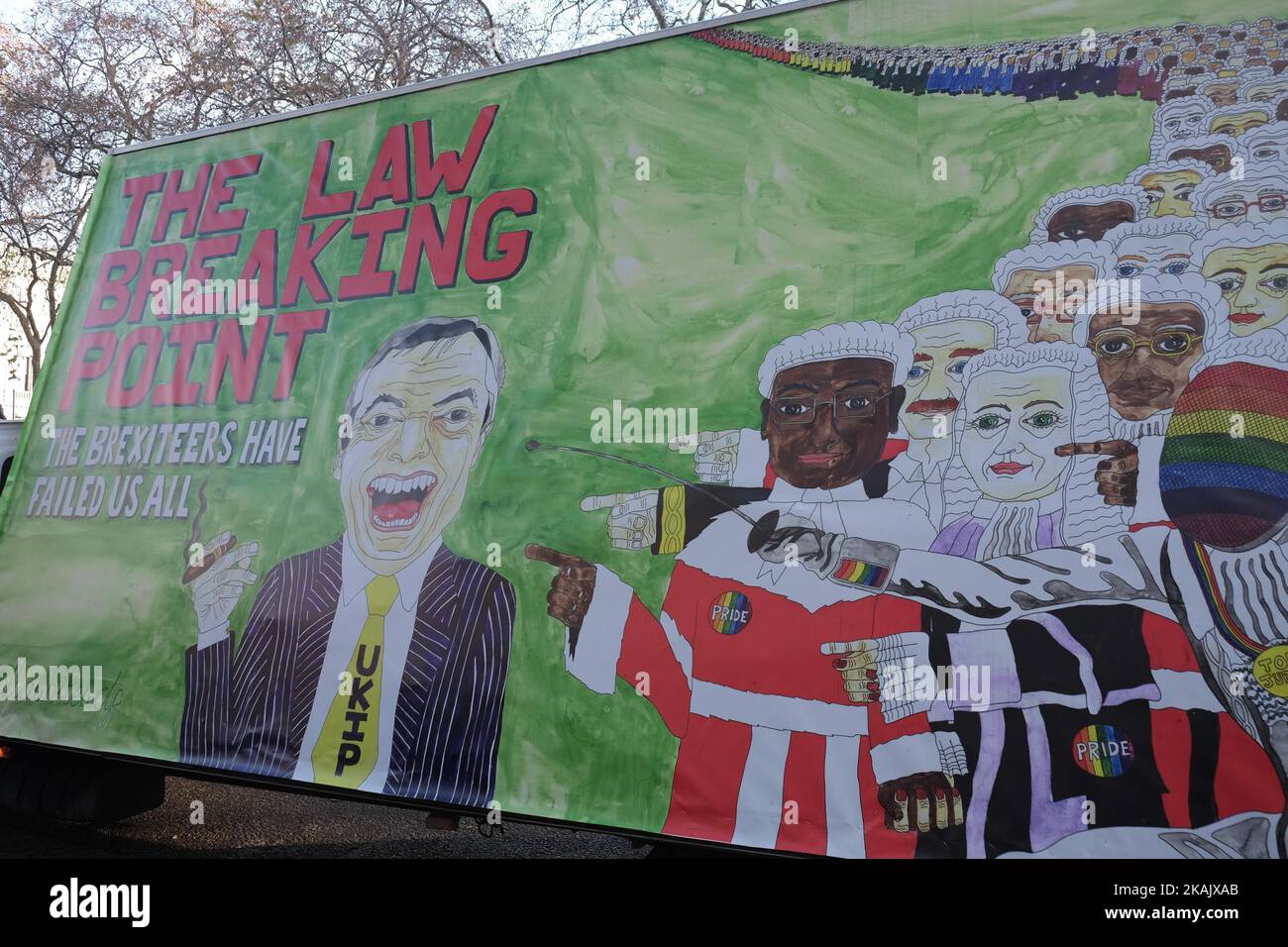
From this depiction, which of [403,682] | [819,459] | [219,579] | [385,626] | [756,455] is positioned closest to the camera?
[819,459]

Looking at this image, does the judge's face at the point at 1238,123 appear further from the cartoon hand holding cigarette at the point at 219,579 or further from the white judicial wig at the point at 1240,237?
the cartoon hand holding cigarette at the point at 219,579

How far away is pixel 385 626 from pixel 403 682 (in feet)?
0.90

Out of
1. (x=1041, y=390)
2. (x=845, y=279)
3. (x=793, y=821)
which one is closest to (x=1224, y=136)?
(x=1041, y=390)

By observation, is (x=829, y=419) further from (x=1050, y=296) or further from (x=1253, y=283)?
(x=1253, y=283)

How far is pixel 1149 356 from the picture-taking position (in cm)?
332

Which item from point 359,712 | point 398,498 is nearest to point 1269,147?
point 398,498

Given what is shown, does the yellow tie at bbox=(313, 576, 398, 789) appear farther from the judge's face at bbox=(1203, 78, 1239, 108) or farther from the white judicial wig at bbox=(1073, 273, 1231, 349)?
the judge's face at bbox=(1203, 78, 1239, 108)

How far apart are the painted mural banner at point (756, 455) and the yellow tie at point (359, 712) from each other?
19 millimetres

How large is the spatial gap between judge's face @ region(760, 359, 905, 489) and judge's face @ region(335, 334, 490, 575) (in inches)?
54.0

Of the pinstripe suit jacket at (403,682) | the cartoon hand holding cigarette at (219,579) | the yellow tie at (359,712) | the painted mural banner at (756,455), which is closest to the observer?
the painted mural banner at (756,455)

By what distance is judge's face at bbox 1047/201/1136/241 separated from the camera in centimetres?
345

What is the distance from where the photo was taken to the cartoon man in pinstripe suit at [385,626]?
13.9 feet

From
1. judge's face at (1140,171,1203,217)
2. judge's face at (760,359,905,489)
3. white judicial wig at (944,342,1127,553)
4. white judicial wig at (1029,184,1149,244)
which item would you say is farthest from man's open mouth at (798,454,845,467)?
judge's face at (1140,171,1203,217)

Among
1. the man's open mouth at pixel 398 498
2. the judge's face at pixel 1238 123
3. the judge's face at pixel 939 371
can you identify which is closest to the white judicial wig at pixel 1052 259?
the judge's face at pixel 939 371
